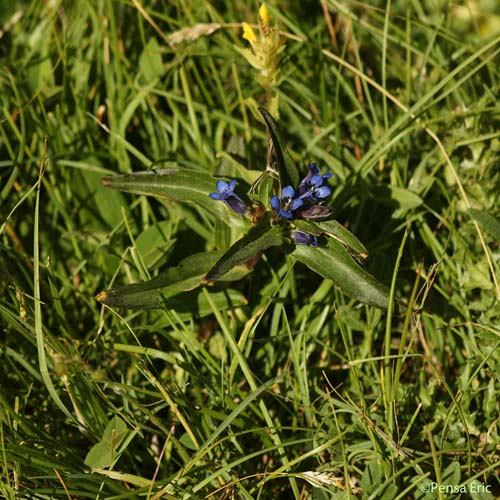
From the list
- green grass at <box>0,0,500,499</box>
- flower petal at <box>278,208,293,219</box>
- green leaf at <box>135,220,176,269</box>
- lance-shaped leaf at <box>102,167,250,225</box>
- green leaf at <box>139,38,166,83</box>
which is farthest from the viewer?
green leaf at <box>139,38,166,83</box>

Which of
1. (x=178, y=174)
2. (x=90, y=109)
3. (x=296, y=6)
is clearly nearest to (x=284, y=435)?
(x=178, y=174)

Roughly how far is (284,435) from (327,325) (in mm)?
406

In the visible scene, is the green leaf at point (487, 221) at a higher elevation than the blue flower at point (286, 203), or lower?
lower

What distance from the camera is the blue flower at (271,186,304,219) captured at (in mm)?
1995

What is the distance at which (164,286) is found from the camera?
2123mm

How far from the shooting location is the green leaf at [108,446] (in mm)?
1896

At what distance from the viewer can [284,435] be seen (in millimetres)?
2086

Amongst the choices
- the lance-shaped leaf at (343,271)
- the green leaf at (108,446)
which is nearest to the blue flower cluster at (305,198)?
the lance-shaped leaf at (343,271)

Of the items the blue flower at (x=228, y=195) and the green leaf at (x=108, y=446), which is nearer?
the green leaf at (x=108, y=446)

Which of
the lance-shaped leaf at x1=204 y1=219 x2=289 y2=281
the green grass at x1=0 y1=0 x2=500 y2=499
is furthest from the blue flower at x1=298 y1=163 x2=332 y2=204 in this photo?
the green grass at x1=0 y1=0 x2=500 y2=499

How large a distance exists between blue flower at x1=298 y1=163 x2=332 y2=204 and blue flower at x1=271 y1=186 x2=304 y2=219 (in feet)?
0.11

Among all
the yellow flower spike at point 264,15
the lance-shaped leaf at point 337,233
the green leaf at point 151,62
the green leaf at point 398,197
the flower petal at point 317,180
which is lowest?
the green leaf at point 398,197

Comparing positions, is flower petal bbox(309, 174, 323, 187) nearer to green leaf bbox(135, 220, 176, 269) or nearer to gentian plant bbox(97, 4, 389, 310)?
gentian plant bbox(97, 4, 389, 310)

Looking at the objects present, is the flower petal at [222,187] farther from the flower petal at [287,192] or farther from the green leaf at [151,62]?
the green leaf at [151,62]
